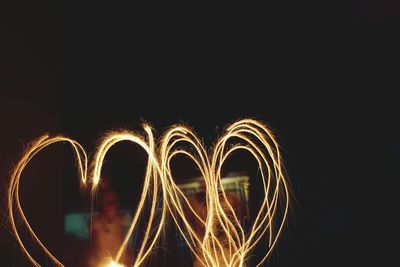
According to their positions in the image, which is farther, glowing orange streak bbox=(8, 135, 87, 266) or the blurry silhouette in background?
the blurry silhouette in background

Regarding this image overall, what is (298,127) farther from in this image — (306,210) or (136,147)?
(136,147)

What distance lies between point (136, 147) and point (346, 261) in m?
2.79

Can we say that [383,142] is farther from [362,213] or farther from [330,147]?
[362,213]

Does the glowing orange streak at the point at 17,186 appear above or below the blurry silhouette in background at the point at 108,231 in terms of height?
above

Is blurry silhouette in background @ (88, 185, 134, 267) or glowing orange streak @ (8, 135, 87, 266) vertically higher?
glowing orange streak @ (8, 135, 87, 266)

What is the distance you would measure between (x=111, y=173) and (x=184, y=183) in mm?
909

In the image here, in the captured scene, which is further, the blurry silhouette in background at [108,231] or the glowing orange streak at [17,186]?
the blurry silhouette in background at [108,231]

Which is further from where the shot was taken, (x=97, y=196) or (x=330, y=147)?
(x=330, y=147)

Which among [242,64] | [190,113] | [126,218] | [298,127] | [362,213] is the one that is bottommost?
[362,213]

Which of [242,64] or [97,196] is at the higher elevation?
[242,64]

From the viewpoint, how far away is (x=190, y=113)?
433cm

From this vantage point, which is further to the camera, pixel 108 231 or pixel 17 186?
pixel 108 231

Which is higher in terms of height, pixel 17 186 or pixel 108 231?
pixel 17 186

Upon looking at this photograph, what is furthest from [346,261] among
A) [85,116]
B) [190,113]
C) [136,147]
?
[85,116]
